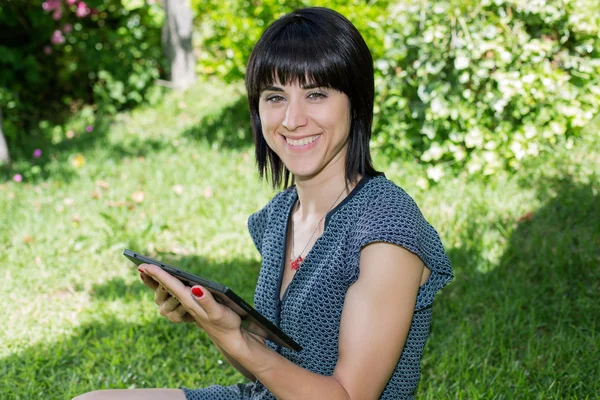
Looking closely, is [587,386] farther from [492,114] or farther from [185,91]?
[185,91]

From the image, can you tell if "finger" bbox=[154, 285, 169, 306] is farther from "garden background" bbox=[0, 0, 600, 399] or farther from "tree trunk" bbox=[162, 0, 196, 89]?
"tree trunk" bbox=[162, 0, 196, 89]

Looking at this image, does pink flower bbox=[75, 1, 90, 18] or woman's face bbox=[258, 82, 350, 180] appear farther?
pink flower bbox=[75, 1, 90, 18]

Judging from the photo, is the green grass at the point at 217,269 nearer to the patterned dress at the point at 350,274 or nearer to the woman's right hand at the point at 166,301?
the patterned dress at the point at 350,274

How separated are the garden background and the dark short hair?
1190 mm

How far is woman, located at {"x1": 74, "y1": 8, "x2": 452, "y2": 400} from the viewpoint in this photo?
64.1 inches

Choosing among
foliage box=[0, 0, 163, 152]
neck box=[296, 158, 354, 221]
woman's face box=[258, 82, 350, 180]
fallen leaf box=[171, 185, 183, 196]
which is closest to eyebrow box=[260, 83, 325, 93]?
woman's face box=[258, 82, 350, 180]

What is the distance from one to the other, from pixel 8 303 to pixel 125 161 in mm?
2335

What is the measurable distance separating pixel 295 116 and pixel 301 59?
15 centimetres

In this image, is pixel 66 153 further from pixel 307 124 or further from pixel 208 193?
pixel 307 124

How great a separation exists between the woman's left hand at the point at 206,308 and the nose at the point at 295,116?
55cm

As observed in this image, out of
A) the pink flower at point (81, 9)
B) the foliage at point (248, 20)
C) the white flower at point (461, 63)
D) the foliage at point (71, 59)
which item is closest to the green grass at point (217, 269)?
the white flower at point (461, 63)

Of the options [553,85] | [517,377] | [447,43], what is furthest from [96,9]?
[517,377]

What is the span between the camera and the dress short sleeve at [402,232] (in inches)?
67.1

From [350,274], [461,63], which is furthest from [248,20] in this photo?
[350,274]
